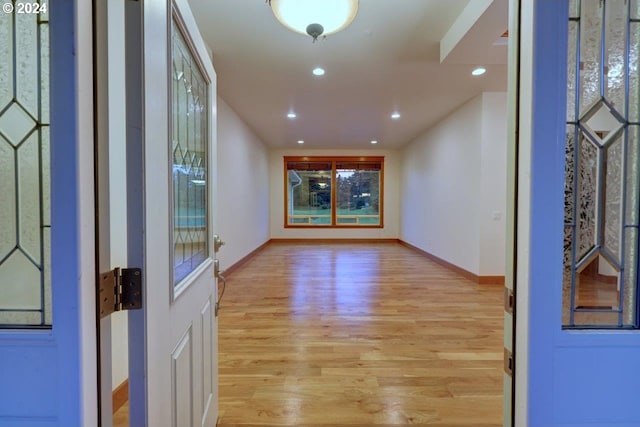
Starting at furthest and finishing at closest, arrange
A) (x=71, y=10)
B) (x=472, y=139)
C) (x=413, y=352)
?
(x=472, y=139) < (x=413, y=352) < (x=71, y=10)

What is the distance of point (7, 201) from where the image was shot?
0.69 metres

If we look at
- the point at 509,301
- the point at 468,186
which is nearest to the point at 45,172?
the point at 509,301

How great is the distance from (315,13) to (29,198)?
60.1 inches

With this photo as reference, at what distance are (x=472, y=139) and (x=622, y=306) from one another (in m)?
4.37

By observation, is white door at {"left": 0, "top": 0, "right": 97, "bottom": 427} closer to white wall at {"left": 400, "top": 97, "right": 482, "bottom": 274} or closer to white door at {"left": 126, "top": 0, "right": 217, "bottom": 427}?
white door at {"left": 126, "top": 0, "right": 217, "bottom": 427}

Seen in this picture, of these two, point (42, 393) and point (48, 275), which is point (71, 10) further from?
point (42, 393)

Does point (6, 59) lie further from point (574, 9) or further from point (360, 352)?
point (360, 352)

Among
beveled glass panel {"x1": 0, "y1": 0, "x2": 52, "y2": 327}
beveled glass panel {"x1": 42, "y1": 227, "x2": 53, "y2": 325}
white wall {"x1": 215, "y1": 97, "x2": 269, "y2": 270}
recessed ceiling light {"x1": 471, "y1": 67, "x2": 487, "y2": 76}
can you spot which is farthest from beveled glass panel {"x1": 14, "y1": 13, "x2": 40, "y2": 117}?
recessed ceiling light {"x1": 471, "y1": 67, "x2": 487, "y2": 76}

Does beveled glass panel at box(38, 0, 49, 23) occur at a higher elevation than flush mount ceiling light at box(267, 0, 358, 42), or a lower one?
lower

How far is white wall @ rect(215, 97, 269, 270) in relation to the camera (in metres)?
4.38

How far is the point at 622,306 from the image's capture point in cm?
84

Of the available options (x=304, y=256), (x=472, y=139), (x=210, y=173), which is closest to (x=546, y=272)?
(x=210, y=173)

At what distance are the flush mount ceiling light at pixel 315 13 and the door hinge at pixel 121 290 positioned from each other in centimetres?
153

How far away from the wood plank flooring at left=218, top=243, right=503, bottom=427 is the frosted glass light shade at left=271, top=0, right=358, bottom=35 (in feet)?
7.56
